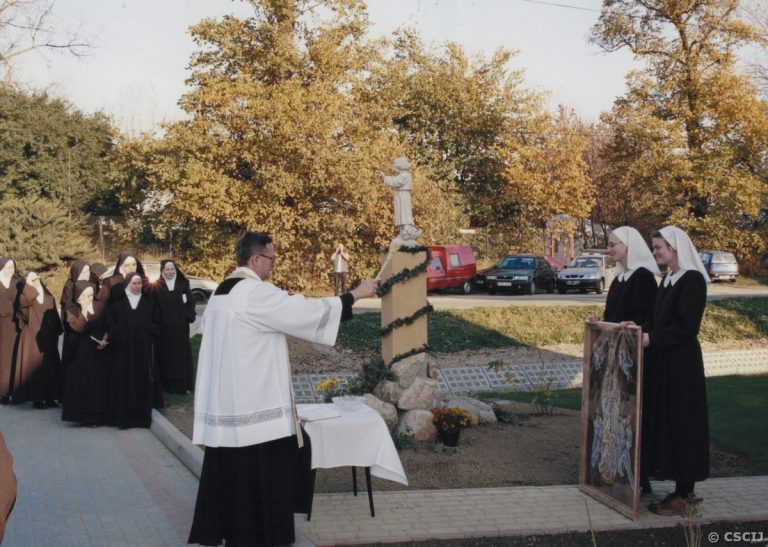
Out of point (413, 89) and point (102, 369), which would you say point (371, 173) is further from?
point (102, 369)

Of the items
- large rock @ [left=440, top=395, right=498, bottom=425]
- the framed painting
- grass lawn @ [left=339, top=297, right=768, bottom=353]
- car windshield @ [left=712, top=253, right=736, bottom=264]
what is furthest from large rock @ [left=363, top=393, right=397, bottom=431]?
car windshield @ [left=712, top=253, right=736, bottom=264]

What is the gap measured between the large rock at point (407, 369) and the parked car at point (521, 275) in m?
23.0

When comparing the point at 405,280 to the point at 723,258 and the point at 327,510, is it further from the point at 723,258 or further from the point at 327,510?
the point at 723,258

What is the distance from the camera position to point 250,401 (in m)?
5.95

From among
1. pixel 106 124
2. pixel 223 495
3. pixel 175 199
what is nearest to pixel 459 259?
pixel 175 199

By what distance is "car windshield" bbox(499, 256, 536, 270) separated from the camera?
112 feet

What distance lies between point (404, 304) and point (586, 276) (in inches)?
951

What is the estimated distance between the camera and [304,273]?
33.0 m

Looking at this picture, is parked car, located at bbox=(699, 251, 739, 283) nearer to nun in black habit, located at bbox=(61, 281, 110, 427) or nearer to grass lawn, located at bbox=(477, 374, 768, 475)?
grass lawn, located at bbox=(477, 374, 768, 475)

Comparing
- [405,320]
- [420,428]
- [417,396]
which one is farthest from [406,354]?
[420,428]

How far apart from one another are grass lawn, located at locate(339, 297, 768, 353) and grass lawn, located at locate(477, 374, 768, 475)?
3.92m

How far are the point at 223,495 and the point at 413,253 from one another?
4.92m

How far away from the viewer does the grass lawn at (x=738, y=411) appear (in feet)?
32.5

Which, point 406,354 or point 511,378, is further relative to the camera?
point 511,378
